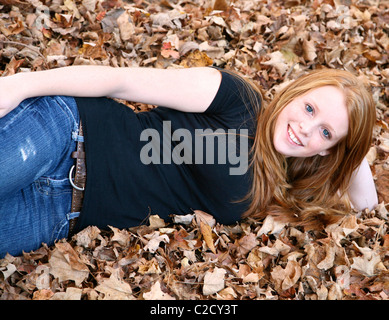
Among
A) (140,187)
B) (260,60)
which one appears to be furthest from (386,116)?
(140,187)

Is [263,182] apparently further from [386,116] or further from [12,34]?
[12,34]

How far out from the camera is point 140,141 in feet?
7.87

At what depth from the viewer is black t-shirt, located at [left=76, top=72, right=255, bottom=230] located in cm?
230

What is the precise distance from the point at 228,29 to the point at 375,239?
7.01 feet

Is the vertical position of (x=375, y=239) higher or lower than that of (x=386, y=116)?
lower

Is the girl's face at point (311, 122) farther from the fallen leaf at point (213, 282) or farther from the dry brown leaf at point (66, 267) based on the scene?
the dry brown leaf at point (66, 267)

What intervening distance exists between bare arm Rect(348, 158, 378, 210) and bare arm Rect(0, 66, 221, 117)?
1.20 meters

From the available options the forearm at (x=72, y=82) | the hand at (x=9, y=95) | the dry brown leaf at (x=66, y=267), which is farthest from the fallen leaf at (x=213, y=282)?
the hand at (x=9, y=95)

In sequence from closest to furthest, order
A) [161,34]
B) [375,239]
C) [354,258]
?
[354,258], [375,239], [161,34]

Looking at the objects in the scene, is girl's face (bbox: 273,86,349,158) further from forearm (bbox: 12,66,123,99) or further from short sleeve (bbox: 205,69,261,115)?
forearm (bbox: 12,66,123,99)

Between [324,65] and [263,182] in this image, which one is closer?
[263,182]
